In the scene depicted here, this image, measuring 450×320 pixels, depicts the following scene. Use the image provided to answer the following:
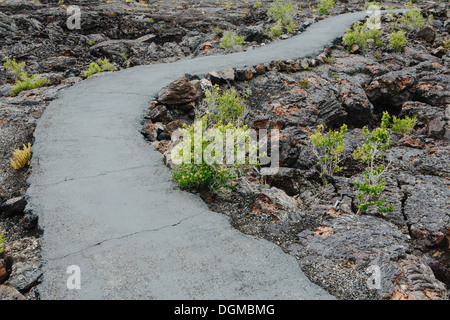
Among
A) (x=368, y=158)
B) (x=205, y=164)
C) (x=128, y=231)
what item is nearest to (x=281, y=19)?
(x=368, y=158)

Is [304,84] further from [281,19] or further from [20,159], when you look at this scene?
[281,19]

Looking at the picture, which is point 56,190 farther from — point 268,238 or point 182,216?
point 268,238

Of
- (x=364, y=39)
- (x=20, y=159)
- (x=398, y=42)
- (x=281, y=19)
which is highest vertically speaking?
(x=281, y=19)

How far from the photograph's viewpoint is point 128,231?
430 cm

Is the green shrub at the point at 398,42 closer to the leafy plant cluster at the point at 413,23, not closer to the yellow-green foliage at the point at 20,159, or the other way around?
the leafy plant cluster at the point at 413,23

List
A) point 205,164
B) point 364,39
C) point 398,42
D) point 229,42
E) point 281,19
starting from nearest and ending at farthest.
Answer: point 205,164
point 398,42
point 229,42
point 364,39
point 281,19

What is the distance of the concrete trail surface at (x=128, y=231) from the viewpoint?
346cm

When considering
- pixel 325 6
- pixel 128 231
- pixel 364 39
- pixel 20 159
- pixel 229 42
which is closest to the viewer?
pixel 128 231

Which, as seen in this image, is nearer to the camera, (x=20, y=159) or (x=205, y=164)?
(x=205, y=164)

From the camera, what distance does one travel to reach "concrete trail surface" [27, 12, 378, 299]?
346cm

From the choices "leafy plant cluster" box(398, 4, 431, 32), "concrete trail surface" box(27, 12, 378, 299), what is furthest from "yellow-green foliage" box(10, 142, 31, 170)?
"leafy plant cluster" box(398, 4, 431, 32)

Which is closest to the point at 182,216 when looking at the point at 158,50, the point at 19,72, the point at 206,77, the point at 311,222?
the point at 311,222

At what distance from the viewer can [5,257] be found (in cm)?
375

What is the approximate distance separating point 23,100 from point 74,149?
365cm
